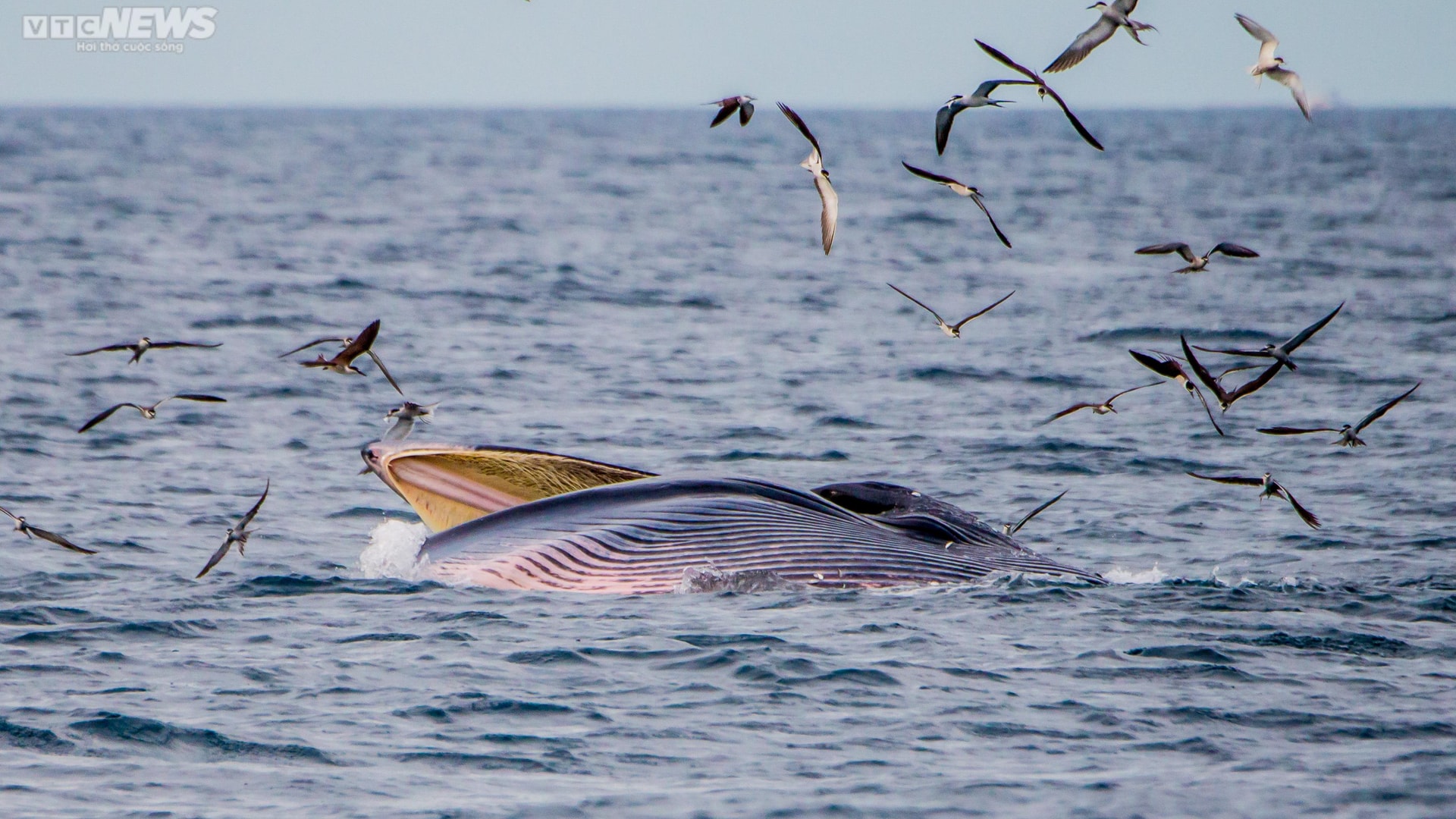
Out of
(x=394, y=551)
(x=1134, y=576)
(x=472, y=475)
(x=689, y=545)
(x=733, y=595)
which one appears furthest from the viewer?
(x=394, y=551)

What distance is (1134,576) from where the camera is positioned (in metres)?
13.8

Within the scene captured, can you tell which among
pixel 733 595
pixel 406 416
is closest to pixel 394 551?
pixel 406 416

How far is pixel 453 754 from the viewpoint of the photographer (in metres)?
9.72

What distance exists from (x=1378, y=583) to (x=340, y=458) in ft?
33.4

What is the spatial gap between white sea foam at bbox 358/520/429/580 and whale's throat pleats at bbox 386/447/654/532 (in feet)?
1.15

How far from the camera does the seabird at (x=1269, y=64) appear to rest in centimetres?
1118

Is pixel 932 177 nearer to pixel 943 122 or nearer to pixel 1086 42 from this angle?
pixel 943 122

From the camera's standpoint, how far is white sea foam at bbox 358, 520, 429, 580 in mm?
13734

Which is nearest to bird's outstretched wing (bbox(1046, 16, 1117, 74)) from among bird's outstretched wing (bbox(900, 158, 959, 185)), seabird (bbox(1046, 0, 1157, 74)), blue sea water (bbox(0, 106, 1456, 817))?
seabird (bbox(1046, 0, 1157, 74))

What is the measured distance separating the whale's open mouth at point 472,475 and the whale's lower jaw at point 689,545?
1.35ft

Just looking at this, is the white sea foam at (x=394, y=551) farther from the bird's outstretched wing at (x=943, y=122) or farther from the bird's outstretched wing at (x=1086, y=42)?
the bird's outstretched wing at (x=1086, y=42)

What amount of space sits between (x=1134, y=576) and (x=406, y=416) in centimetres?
540

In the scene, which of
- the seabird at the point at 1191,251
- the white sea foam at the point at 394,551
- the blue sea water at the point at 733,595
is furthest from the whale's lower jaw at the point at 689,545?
the seabird at the point at 1191,251

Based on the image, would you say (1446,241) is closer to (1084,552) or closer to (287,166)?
(1084,552)
